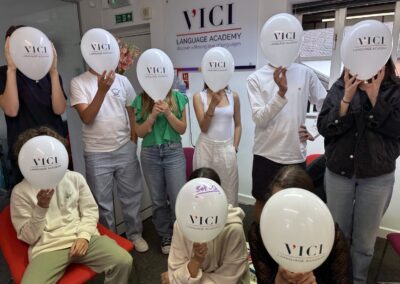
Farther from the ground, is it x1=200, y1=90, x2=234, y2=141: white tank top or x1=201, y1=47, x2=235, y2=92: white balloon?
x1=201, y1=47, x2=235, y2=92: white balloon

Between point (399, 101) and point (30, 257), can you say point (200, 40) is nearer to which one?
point (399, 101)

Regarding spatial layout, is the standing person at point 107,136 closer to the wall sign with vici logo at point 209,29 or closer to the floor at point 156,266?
the floor at point 156,266

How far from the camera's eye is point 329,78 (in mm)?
2609

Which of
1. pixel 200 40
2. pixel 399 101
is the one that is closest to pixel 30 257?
pixel 399 101

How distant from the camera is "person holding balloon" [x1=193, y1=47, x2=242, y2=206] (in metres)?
1.79

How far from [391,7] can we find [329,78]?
69 centimetres

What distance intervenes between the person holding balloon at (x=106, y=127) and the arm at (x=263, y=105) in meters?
0.86

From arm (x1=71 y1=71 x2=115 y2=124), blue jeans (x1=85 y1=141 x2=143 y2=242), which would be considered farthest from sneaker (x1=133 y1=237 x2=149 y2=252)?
arm (x1=71 y1=71 x2=115 y2=124)

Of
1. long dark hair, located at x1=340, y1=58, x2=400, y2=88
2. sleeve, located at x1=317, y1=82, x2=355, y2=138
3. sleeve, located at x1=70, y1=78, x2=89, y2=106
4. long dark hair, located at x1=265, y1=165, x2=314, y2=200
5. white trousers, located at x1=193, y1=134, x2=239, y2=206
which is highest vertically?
long dark hair, located at x1=340, y1=58, x2=400, y2=88

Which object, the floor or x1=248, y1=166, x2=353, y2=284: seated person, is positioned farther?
the floor

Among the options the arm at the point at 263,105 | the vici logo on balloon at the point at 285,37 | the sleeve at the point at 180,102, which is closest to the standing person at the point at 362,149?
the arm at the point at 263,105

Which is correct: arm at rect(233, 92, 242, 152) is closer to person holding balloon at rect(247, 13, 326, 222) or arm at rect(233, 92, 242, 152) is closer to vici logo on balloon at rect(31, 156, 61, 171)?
person holding balloon at rect(247, 13, 326, 222)

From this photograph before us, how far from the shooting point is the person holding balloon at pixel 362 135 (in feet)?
4.12

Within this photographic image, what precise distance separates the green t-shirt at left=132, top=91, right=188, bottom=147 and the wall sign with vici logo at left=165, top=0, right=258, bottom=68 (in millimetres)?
1176
